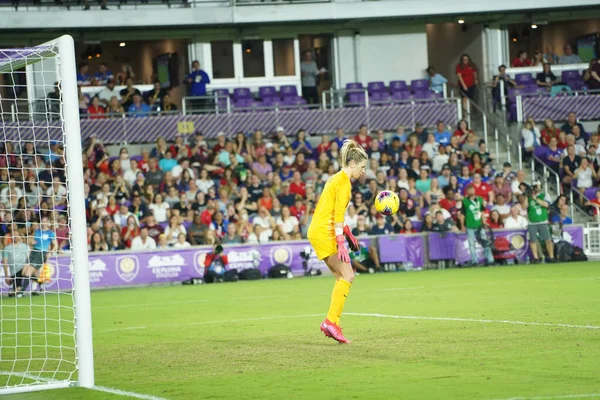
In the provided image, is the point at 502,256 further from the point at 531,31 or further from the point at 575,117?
the point at 531,31

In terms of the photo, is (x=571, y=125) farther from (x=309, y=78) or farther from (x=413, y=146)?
(x=309, y=78)

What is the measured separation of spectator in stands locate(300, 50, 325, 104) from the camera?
32781 mm

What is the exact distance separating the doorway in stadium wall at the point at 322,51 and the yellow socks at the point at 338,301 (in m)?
24.0

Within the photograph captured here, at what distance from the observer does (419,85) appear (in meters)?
32.7

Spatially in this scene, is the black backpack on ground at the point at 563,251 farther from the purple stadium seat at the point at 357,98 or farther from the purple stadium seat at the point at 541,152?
the purple stadium seat at the point at 357,98

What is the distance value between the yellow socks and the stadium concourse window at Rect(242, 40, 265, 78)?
78.2 feet

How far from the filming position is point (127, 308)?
17.3m

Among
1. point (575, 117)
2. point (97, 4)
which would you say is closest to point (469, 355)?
point (575, 117)

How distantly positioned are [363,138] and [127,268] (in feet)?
28.6

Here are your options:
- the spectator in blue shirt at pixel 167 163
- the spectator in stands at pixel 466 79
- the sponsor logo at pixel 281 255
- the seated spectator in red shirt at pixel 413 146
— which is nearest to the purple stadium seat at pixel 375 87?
the spectator in stands at pixel 466 79

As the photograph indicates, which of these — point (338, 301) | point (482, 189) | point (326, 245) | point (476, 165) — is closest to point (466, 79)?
point (476, 165)

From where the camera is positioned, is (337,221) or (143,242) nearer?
(337,221)

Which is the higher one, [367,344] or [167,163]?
[167,163]

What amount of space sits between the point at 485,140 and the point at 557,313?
61.4 feet
